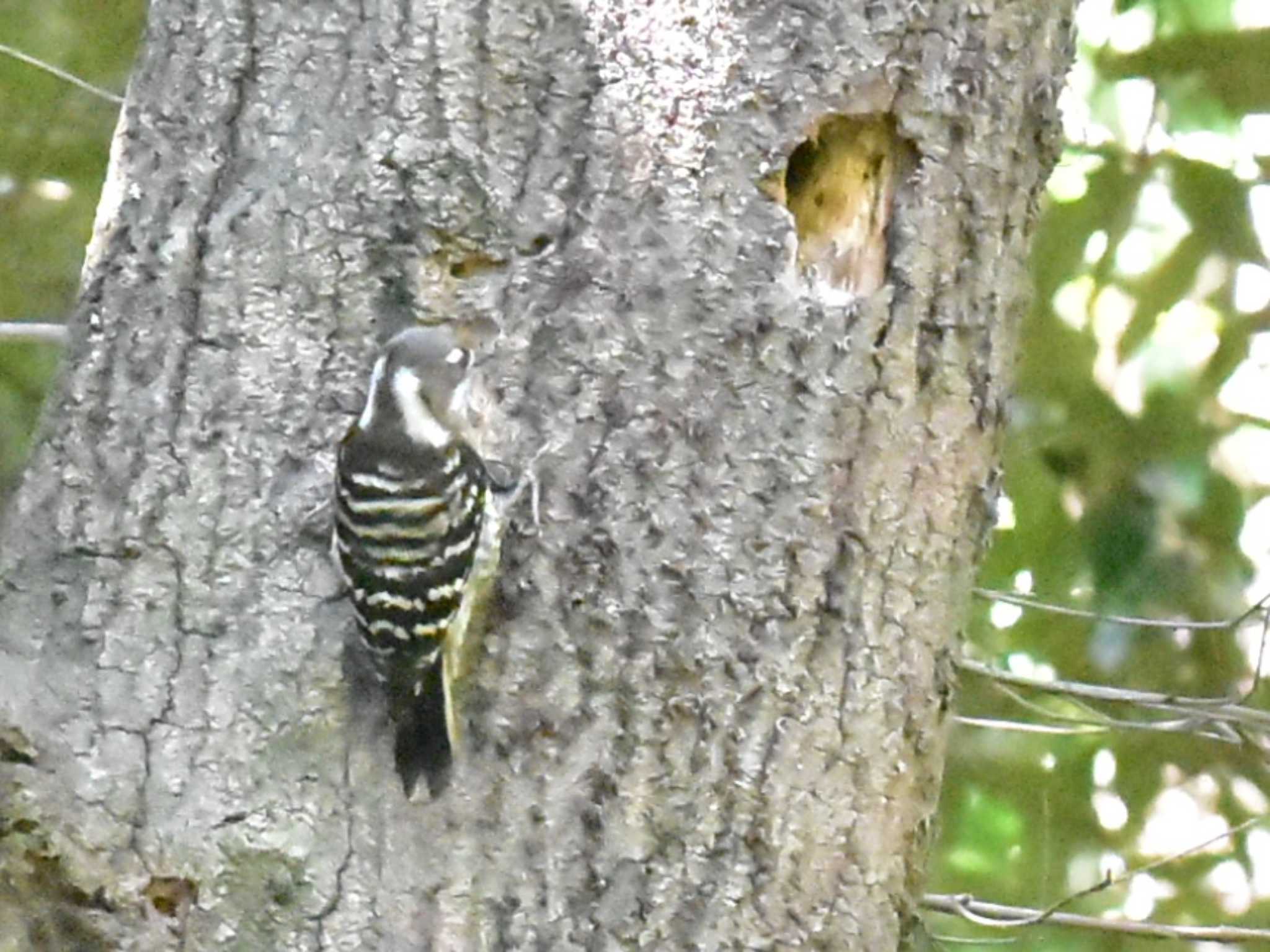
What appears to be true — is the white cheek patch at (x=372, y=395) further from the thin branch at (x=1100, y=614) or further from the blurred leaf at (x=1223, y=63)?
the blurred leaf at (x=1223, y=63)

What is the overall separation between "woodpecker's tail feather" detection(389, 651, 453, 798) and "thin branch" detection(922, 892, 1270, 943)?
33.3 inches

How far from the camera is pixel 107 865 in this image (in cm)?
187

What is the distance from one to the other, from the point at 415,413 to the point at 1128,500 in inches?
66.7

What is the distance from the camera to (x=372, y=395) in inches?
79.0

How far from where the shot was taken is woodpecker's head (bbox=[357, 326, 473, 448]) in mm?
1975

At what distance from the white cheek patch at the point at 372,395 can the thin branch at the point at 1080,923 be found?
1.06 metres

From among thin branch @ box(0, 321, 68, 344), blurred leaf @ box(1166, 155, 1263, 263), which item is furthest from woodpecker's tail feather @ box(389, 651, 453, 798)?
blurred leaf @ box(1166, 155, 1263, 263)

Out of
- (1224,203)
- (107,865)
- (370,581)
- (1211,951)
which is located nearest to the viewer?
(107,865)

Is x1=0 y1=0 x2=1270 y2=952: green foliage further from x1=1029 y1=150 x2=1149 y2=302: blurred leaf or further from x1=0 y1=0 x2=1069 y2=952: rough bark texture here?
x1=0 y1=0 x2=1069 y2=952: rough bark texture

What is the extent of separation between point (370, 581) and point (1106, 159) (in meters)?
1.85

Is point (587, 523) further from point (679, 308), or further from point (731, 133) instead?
point (731, 133)

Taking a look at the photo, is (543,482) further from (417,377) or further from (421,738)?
(421,738)

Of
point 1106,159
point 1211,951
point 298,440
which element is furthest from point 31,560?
point 1211,951

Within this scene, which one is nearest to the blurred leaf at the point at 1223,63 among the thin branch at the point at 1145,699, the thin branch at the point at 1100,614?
the thin branch at the point at 1100,614
